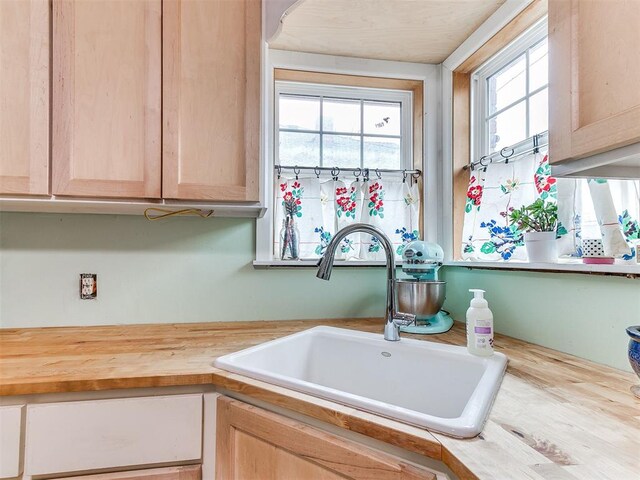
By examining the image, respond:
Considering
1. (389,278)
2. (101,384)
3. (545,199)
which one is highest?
(545,199)

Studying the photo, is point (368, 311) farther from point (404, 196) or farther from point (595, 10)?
point (595, 10)

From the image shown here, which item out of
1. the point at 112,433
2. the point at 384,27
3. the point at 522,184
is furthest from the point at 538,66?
the point at 112,433

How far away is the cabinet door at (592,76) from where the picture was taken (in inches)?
24.8

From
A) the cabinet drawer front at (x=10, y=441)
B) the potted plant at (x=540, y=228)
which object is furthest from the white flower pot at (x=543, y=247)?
the cabinet drawer front at (x=10, y=441)

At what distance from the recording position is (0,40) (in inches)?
42.9

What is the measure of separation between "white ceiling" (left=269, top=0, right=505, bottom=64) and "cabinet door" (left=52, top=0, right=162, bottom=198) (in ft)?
1.48

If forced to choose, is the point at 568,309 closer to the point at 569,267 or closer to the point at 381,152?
the point at 569,267

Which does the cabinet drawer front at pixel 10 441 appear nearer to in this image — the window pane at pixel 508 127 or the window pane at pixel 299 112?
the window pane at pixel 299 112

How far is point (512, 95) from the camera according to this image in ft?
4.66

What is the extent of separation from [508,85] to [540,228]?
2.17 ft

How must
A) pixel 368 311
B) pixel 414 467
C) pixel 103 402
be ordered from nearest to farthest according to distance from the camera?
pixel 414 467, pixel 103 402, pixel 368 311

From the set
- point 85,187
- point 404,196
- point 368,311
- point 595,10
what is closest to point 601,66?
point 595,10

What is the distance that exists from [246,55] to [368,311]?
3.71ft

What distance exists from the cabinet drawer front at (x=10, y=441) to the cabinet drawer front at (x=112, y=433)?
20mm
